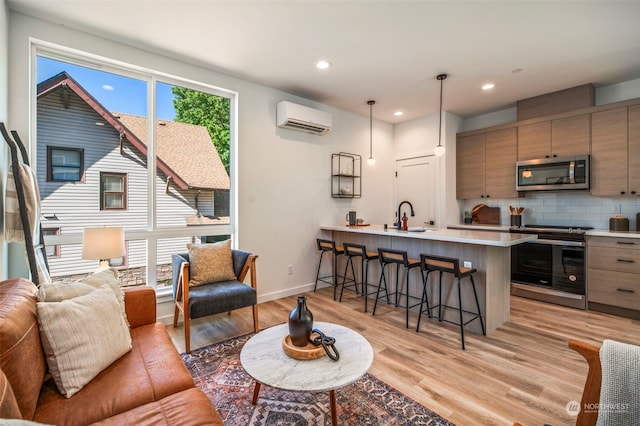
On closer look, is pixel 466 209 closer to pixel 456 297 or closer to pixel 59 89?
pixel 456 297

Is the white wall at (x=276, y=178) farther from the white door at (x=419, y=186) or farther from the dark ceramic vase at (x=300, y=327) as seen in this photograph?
the dark ceramic vase at (x=300, y=327)

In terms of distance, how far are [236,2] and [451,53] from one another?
2.21 m

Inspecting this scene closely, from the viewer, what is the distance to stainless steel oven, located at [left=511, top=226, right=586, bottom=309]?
12.1 ft

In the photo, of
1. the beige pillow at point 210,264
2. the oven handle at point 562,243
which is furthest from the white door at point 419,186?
the beige pillow at point 210,264

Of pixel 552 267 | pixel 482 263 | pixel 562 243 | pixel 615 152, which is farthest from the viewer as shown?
pixel 552 267

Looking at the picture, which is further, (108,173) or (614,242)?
(614,242)

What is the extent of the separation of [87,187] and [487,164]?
5.53 meters

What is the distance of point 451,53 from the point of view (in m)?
3.11

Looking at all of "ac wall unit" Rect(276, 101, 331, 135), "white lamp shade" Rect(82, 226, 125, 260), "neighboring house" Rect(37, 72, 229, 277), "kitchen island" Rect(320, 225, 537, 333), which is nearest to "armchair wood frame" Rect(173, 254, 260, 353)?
"white lamp shade" Rect(82, 226, 125, 260)

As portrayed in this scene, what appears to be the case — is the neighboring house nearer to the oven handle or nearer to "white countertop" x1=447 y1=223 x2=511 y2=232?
"white countertop" x1=447 y1=223 x2=511 y2=232

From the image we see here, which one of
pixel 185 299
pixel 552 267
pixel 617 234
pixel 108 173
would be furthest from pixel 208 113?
pixel 617 234

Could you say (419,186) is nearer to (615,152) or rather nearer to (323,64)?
(615,152)

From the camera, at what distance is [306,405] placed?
190 cm

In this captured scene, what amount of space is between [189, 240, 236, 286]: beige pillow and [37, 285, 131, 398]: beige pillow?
4.37 feet
